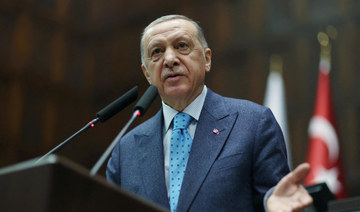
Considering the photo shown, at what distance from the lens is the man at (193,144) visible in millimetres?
2289

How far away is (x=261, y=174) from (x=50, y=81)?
30.4ft

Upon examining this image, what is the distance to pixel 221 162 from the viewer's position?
2.34 meters

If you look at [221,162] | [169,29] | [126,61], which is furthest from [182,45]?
A: [126,61]

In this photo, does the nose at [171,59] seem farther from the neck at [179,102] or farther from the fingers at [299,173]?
the fingers at [299,173]

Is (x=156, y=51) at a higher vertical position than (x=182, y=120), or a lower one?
higher

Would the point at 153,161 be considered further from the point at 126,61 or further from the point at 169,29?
the point at 126,61

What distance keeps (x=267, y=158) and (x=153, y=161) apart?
49 centimetres

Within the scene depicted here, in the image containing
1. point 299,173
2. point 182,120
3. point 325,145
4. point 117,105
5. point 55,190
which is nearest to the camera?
point 55,190

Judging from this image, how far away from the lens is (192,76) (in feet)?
8.82

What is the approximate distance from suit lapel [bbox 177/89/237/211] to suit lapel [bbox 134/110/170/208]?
0.11 metres

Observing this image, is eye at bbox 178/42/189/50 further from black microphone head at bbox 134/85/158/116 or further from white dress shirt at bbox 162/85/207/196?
black microphone head at bbox 134/85/158/116

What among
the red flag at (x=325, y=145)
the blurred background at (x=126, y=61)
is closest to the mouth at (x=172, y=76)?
the red flag at (x=325, y=145)

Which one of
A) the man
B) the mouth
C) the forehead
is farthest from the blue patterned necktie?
the forehead

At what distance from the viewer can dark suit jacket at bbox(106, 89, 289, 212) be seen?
2.27m
